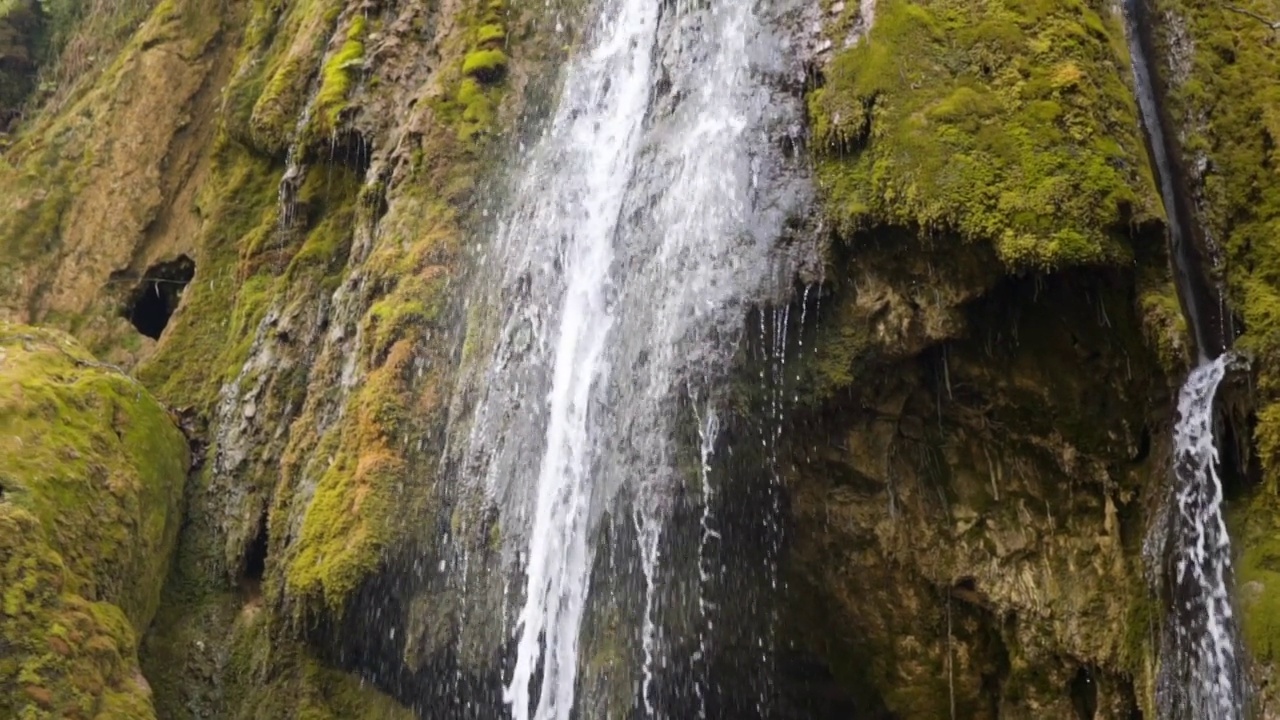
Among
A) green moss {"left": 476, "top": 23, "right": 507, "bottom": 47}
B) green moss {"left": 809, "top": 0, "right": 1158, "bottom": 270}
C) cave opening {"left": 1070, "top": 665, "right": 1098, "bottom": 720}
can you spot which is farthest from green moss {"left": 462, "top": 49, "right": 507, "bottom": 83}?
cave opening {"left": 1070, "top": 665, "right": 1098, "bottom": 720}

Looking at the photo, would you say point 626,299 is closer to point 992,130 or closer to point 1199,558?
point 992,130

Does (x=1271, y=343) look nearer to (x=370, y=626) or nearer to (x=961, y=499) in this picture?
(x=961, y=499)

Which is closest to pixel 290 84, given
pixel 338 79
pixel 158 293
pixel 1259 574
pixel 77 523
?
pixel 338 79

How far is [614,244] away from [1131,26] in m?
4.75

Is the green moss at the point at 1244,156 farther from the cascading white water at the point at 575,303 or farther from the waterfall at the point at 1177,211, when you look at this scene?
the cascading white water at the point at 575,303

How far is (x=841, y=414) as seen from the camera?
8.24m

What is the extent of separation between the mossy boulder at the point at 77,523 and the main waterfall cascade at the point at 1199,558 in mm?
7305

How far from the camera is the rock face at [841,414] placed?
7152mm

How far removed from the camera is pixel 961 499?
8141mm

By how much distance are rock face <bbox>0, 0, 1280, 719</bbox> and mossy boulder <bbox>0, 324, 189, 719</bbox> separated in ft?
0.11

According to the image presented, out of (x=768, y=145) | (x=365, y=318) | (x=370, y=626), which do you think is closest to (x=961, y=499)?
(x=768, y=145)

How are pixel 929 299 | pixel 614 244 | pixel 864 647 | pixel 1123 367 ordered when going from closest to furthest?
pixel 1123 367 → pixel 929 299 → pixel 864 647 → pixel 614 244

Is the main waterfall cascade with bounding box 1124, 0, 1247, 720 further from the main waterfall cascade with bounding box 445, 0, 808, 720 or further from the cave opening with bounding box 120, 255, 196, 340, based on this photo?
the cave opening with bounding box 120, 255, 196, 340

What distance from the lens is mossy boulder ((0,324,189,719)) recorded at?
7531 mm
